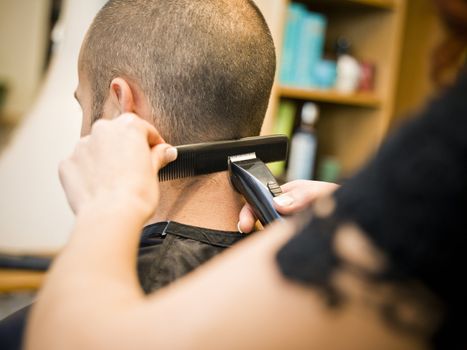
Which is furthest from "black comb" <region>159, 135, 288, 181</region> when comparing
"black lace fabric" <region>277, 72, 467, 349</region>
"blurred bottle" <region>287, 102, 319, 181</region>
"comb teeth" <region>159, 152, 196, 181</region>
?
"blurred bottle" <region>287, 102, 319, 181</region>

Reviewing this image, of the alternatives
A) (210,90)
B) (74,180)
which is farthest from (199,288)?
(210,90)

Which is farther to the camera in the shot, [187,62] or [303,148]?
[303,148]

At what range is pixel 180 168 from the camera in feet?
3.01

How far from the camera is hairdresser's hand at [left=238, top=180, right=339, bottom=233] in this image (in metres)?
0.91

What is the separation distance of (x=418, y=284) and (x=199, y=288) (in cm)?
18

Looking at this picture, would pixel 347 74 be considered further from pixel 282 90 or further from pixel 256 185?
pixel 256 185

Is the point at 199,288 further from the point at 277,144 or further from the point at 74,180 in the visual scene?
the point at 277,144

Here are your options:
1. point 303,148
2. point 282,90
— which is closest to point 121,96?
point 282,90

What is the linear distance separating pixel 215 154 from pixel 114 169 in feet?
1.14

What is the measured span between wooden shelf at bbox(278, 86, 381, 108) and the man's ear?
124 centimetres

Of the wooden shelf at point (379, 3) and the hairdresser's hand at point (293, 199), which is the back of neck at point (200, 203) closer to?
the hairdresser's hand at point (293, 199)

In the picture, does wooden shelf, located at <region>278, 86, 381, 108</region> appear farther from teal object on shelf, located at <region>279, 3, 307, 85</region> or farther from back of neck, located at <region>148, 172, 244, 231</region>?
back of neck, located at <region>148, 172, 244, 231</region>

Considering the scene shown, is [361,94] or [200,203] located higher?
[200,203]

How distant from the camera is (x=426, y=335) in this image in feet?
1.37
